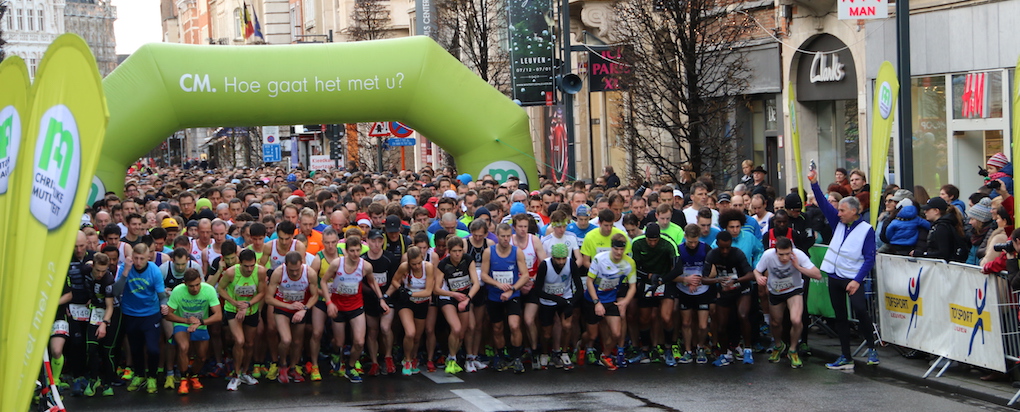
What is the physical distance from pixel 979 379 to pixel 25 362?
7748mm

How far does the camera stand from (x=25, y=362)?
363 centimetres

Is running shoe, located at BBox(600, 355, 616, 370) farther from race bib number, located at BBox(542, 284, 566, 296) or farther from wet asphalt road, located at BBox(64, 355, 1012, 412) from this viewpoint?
race bib number, located at BBox(542, 284, 566, 296)

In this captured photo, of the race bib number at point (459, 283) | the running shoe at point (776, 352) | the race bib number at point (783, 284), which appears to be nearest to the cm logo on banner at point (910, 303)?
the race bib number at point (783, 284)

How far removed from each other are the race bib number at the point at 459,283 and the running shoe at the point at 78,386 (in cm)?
325

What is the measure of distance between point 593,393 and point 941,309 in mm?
2915

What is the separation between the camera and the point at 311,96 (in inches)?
715

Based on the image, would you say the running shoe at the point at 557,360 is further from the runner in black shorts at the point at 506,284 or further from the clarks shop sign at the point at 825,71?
the clarks shop sign at the point at 825,71

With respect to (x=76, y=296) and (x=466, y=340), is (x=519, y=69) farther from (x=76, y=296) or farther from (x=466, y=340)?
(x=76, y=296)

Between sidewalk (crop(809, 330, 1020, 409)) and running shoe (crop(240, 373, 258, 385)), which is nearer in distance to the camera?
sidewalk (crop(809, 330, 1020, 409))

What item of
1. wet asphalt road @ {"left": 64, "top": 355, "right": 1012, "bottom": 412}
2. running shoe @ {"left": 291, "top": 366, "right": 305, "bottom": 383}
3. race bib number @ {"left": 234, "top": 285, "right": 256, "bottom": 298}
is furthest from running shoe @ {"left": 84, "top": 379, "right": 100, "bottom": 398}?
running shoe @ {"left": 291, "top": 366, "right": 305, "bottom": 383}

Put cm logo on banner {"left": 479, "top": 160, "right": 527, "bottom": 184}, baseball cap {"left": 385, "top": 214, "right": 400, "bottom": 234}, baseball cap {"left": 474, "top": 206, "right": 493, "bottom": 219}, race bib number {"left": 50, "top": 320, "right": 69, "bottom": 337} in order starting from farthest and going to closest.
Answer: cm logo on banner {"left": 479, "top": 160, "right": 527, "bottom": 184} < baseball cap {"left": 474, "top": 206, "right": 493, "bottom": 219} < baseball cap {"left": 385, "top": 214, "right": 400, "bottom": 234} < race bib number {"left": 50, "top": 320, "right": 69, "bottom": 337}

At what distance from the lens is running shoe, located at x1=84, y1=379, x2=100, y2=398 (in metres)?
10.1

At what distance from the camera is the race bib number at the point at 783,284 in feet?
34.7

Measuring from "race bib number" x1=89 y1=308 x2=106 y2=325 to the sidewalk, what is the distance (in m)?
6.43
